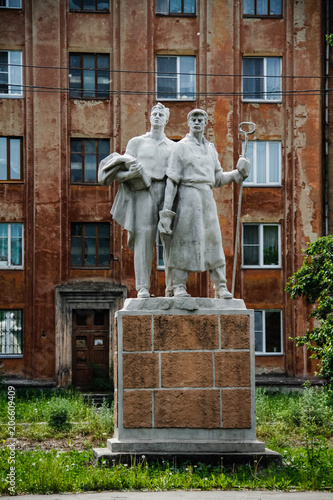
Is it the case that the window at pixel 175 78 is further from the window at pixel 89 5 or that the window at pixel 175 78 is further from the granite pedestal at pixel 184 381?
the granite pedestal at pixel 184 381

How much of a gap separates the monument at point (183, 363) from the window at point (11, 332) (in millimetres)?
19864

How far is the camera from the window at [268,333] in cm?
3284

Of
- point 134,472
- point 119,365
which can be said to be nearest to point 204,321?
point 119,365

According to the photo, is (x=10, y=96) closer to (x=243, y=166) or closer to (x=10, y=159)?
(x=10, y=159)

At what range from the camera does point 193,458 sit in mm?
12195

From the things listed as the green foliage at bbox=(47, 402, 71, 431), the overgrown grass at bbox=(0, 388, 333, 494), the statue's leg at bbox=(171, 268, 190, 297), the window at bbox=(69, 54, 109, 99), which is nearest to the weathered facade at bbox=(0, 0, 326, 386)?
the window at bbox=(69, 54, 109, 99)

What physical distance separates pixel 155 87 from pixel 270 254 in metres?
7.30

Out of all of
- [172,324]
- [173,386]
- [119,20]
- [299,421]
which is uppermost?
[119,20]

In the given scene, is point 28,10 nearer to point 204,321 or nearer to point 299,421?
point 299,421

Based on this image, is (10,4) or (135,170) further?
(10,4)

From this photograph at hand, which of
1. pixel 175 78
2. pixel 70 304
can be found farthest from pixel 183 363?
pixel 175 78

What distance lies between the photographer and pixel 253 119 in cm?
3350

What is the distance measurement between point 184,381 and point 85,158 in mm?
21390

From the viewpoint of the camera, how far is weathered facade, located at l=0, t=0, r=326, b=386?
3231 cm
